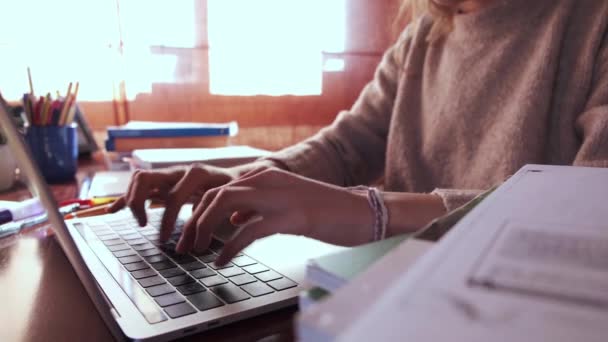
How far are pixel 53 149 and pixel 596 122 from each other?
97cm

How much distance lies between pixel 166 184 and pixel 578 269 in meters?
0.60

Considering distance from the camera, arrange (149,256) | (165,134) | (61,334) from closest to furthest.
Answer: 1. (61,334)
2. (149,256)
3. (165,134)

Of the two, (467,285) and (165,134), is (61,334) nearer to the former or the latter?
(467,285)

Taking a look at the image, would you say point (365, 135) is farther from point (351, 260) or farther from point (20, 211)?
point (351, 260)

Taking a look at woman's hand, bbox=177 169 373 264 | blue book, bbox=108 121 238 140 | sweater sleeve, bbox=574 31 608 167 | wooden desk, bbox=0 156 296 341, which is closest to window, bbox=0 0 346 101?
blue book, bbox=108 121 238 140

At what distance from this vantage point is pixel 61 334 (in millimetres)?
343

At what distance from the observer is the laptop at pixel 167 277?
1.09 ft

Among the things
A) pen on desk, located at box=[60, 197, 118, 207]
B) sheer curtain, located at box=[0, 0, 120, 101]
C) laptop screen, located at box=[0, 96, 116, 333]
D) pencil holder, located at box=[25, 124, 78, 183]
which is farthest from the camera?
sheer curtain, located at box=[0, 0, 120, 101]

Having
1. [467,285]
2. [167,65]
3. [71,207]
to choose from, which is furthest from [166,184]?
[167,65]

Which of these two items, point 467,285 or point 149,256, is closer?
point 467,285

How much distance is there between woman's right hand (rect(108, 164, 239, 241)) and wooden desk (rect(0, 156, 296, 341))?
0.35 ft

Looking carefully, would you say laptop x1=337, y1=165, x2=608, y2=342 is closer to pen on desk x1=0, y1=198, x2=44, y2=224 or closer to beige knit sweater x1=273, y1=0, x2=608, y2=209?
beige knit sweater x1=273, y1=0, x2=608, y2=209

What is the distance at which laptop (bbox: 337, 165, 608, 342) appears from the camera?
123 mm

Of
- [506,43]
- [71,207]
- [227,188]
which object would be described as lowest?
[71,207]
